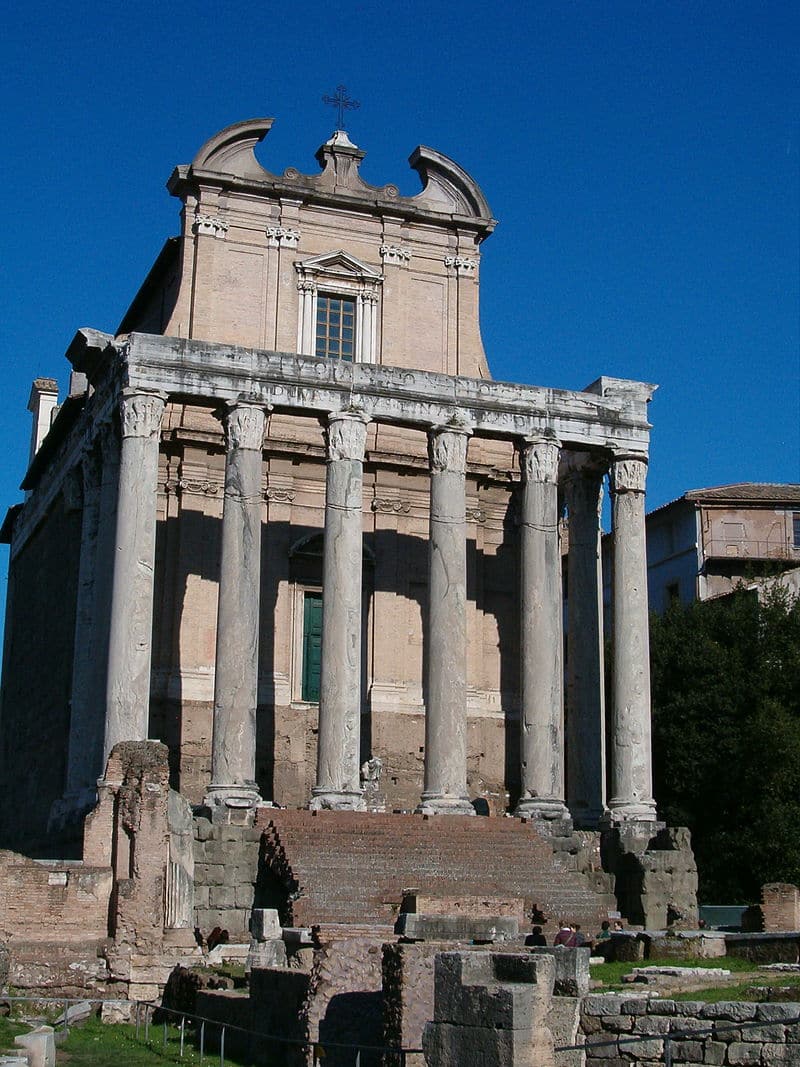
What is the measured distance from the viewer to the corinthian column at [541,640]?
2895 cm

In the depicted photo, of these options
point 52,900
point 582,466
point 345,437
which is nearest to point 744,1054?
point 52,900

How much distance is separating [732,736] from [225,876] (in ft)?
53.2

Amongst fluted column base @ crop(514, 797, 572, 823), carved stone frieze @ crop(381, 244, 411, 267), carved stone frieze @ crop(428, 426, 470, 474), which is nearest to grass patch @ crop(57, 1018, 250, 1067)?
fluted column base @ crop(514, 797, 572, 823)

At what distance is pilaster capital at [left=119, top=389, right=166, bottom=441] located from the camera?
92.3ft

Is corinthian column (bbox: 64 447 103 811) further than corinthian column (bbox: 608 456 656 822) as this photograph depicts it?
No

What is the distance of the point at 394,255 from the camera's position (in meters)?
35.2

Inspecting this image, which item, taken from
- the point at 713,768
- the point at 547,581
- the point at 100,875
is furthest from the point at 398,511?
the point at 100,875

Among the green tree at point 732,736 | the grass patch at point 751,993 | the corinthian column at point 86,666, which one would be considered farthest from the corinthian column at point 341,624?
the grass patch at point 751,993

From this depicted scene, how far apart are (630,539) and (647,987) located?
1714 cm

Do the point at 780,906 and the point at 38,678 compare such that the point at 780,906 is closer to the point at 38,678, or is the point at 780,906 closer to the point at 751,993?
the point at 751,993

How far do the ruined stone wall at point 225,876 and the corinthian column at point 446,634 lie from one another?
395 cm

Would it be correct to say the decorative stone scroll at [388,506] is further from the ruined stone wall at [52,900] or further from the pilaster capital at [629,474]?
the ruined stone wall at [52,900]

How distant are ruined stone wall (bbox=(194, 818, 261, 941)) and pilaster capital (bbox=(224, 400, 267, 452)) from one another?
7.36 metres

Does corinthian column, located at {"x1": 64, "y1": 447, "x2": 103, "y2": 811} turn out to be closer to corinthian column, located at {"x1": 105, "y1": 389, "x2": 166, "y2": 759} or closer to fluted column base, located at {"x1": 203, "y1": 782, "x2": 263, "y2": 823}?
corinthian column, located at {"x1": 105, "y1": 389, "x2": 166, "y2": 759}
